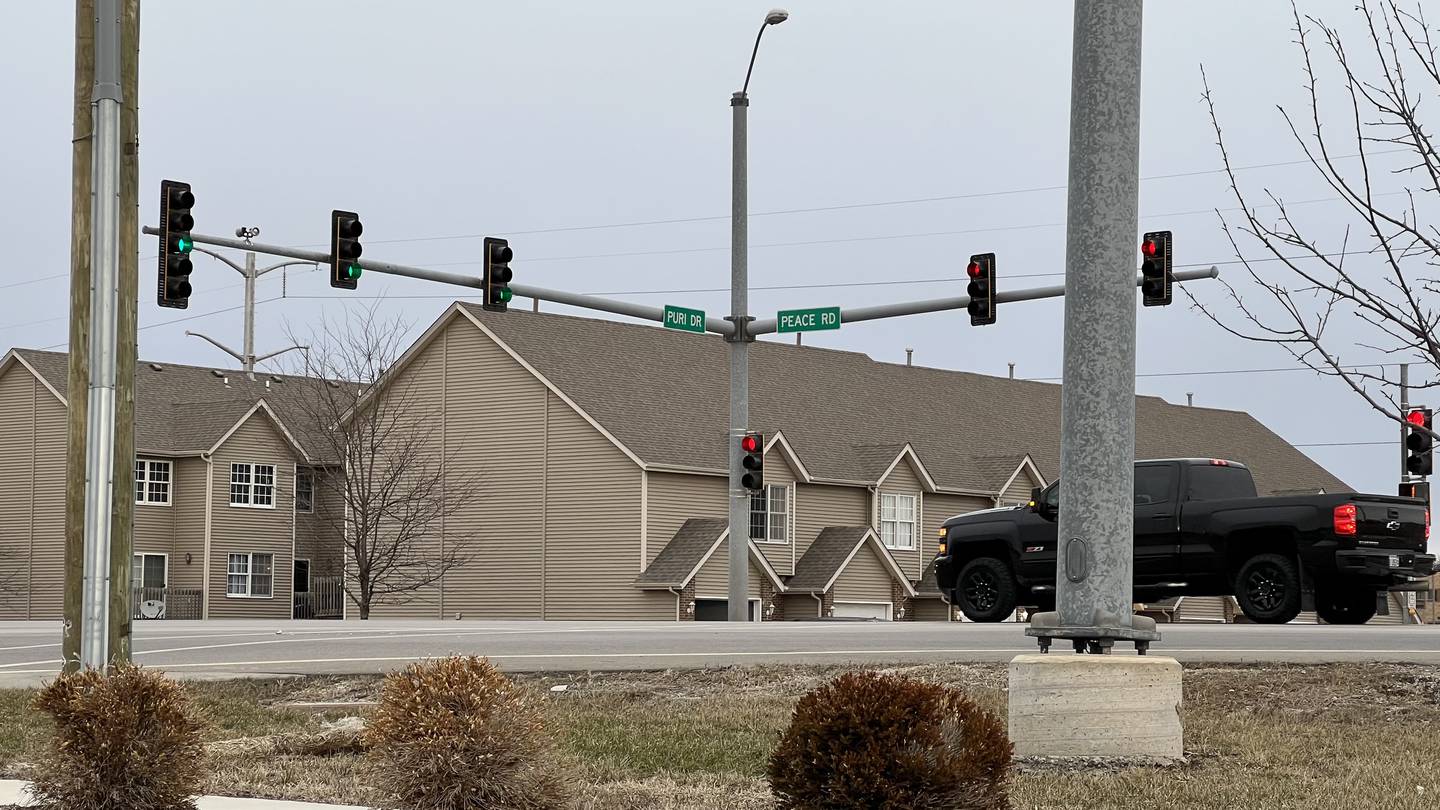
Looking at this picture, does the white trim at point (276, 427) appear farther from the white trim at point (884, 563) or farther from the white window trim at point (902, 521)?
the white trim at point (884, 563)

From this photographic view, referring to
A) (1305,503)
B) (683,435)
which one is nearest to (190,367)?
(683,435)

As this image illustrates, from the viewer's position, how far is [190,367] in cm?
5888

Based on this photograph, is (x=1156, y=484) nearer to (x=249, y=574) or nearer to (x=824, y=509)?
(x=824, y=509)

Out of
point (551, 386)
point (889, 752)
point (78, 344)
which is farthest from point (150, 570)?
point (889, 752)

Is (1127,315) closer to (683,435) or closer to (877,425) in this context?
(683,435)

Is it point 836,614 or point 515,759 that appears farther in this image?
point 836,614

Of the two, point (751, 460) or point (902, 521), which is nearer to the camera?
point (751, 460)

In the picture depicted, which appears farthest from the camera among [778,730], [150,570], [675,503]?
[150,570]

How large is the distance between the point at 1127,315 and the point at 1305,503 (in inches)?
546

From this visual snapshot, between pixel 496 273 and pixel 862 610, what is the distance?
23.3 m

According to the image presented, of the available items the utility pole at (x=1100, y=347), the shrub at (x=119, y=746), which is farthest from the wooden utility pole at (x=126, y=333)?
the utility pole at (x=1100, y=347)

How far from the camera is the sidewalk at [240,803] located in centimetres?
877

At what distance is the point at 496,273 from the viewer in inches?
1039

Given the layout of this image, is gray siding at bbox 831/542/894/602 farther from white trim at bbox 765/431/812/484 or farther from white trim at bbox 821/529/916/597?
white trim at bbox 765/431/812/484
